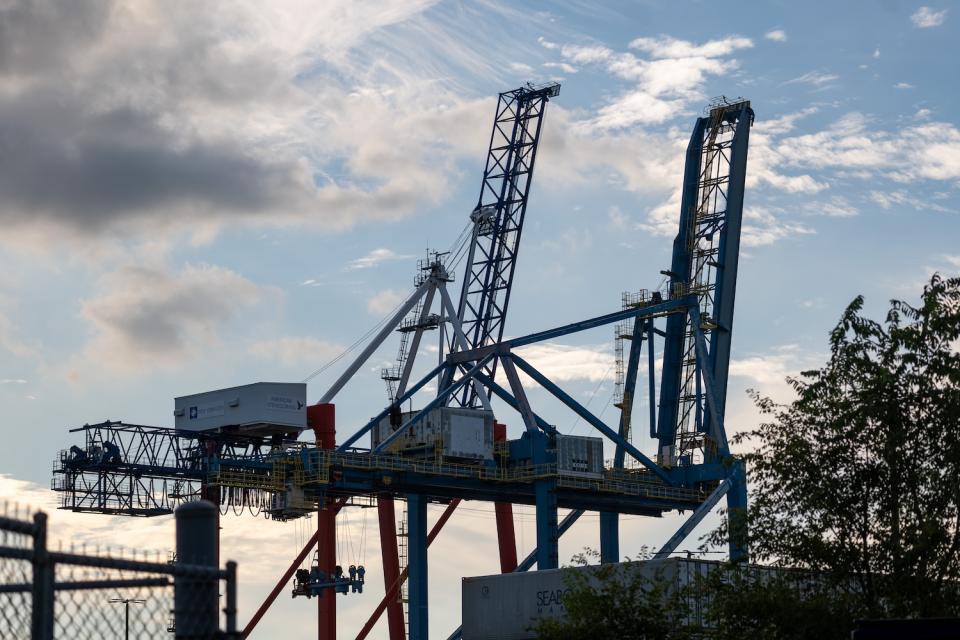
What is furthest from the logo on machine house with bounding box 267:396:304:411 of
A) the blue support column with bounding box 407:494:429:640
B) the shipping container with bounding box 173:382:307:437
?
the blue support column with bounding box 407:494:429:640

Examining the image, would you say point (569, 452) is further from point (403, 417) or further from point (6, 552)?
point (6, 552)

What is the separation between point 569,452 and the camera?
301ft

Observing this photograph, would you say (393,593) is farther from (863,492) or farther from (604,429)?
(863,492)

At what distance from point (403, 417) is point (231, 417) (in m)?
10.7

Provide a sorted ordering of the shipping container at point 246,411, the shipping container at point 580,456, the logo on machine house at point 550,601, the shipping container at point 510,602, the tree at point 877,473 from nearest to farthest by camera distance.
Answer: the tree at point 877,473
the logo on machine house at point 550,601
the shipping container at point 510,602
the shipping container at point 246,411
the shipping container at point 580,456

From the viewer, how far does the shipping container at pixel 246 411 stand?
3482 inches

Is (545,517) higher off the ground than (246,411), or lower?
lower

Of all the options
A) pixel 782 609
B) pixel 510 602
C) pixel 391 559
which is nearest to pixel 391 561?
pixel 391 559

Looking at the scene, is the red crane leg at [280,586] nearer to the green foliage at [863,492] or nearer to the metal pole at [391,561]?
the metal pole at [391,561]

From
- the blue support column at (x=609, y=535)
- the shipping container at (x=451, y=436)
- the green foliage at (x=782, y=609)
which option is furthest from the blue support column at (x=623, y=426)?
the green foliage at (x=782, y=609)

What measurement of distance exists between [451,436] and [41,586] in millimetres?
78613

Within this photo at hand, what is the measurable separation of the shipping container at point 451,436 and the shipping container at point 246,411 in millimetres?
6468

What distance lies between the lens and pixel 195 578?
34.7 feet

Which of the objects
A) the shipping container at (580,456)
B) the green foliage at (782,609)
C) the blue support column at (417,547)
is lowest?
the green foliage at (782,609)
